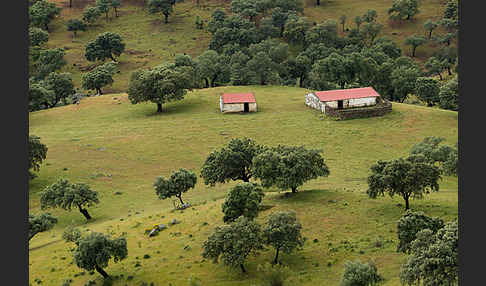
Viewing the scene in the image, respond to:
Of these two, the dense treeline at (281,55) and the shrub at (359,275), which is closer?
the shrub at (359,275)

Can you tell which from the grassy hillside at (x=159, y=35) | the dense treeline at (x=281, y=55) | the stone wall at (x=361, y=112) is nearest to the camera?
the stone wall at (x=361, y=112)

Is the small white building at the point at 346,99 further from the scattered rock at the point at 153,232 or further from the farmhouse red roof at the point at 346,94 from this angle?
the scattered rock at the point at 153,232

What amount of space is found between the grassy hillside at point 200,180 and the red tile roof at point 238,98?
3218 mm

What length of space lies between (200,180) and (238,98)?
36357 mm

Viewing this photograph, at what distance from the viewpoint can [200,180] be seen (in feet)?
290

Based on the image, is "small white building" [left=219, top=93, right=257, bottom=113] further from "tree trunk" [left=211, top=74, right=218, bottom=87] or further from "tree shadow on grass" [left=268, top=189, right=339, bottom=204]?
"tree shadow on grass" [left=268, top=189, right=339, bottom=204]

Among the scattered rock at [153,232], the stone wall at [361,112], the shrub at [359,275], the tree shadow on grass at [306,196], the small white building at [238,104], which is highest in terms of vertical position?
the small white building at [238,104]

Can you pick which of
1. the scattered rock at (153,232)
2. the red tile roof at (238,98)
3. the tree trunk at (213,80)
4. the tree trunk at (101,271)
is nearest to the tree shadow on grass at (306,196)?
the scattered rock at (153,232)

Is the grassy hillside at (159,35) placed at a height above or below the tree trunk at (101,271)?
above

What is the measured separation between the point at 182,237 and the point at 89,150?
47.5 m

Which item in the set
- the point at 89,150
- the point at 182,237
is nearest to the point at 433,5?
the point at 89,150

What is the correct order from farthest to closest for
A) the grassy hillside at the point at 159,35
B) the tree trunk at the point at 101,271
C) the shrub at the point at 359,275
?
the grassy hillside at the point at 159,35 < the tree trunk at the point at 101,271 < the shrub at the point at 359,275

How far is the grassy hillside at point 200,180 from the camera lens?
5397cm

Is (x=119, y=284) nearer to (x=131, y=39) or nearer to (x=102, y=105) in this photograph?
(x=102, y=105)
